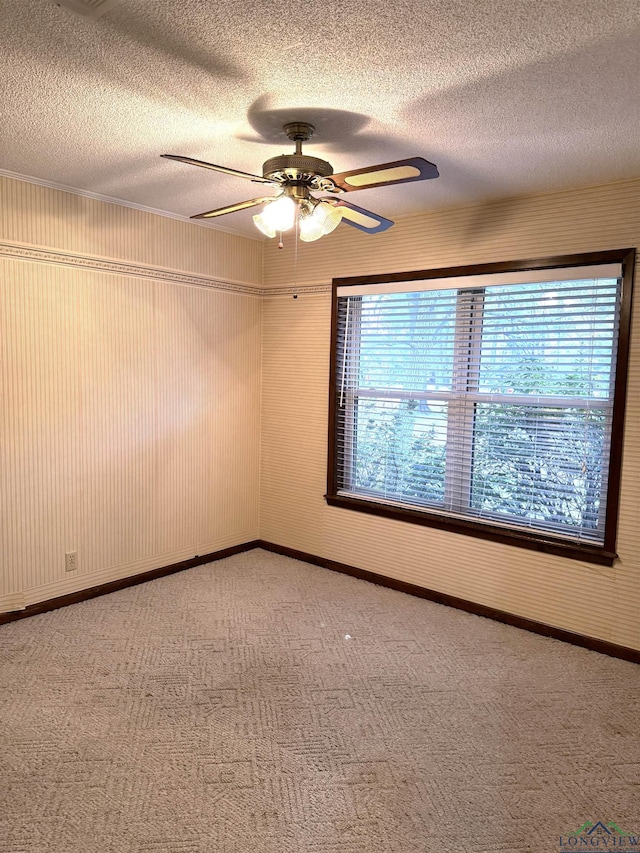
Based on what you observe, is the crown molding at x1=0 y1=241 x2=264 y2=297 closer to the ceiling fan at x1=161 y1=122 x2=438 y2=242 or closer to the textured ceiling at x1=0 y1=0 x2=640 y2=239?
the textured ceiling at x1=0 y1=0 x2=640 y2=239

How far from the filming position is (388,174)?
2131 mm

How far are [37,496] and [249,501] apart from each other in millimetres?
1699

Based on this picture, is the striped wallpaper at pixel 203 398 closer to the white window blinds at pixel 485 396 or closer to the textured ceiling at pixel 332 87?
the white window blinds at pixel 485 396

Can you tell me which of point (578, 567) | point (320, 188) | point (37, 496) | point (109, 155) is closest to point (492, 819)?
point (578, 567)

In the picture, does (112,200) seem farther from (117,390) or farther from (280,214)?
(280,214)

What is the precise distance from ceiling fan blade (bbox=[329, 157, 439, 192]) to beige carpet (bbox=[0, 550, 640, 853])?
2155 mm

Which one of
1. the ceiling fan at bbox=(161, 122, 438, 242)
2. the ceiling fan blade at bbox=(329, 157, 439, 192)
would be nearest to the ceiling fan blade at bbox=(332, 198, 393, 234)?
the ceiling fan at bbox=(161, 122, 438, 242)

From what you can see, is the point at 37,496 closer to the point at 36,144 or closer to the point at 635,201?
the point at 36,144

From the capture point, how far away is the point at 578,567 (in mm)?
3223

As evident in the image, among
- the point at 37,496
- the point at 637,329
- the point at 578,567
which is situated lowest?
the point at 578,567

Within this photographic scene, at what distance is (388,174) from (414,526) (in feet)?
7.81

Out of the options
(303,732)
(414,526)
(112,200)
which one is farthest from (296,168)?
(414,526)

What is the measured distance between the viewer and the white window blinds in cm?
317

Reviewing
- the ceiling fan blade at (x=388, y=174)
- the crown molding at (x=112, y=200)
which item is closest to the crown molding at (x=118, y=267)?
the crown molding at (x=112, y=200)
